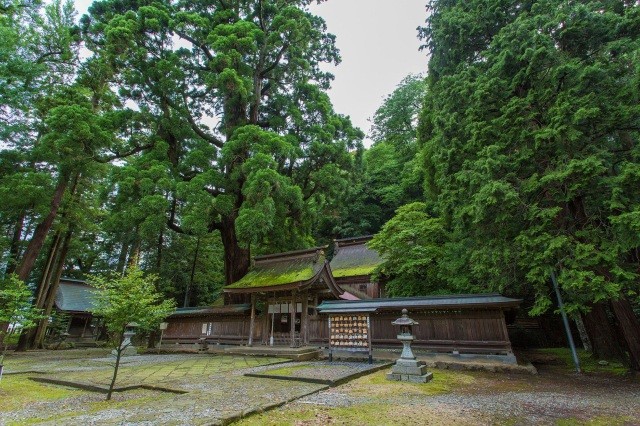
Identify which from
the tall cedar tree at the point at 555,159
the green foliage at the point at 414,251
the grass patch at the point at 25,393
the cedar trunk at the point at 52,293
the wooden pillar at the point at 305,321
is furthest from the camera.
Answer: the cedar trunk at the point at 52,293

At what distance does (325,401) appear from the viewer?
17.5 ft

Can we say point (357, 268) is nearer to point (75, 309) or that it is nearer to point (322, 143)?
point (322, 143)

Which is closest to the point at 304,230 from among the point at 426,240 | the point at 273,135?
the point at 273,135

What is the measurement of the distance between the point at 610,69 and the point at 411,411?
938 centimetres

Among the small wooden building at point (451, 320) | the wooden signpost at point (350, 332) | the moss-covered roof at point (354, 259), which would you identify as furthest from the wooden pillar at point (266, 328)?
the moss-covered roof at point (354, 259)

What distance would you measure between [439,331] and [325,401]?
684cm

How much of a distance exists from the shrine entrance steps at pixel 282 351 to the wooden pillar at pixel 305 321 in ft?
1.69

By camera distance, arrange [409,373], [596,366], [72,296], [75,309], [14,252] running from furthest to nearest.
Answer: [72,296]
[75,309]
[14,252]
[596,366]
[409,373]

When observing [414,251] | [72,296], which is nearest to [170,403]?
[414,251]

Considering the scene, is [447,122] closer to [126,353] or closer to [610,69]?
[610,69]

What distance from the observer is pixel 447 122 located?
10.6m

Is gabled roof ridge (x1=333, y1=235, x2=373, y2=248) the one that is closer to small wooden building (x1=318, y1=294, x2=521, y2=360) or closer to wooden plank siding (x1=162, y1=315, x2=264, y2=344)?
wooden plank siding (x1=162, y1=315, x2=264, y2=344)

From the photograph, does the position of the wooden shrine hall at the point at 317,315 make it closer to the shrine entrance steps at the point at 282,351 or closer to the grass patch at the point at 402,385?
the shrine entrance steps at the point at 282,351

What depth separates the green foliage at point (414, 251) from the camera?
41.7 ft
